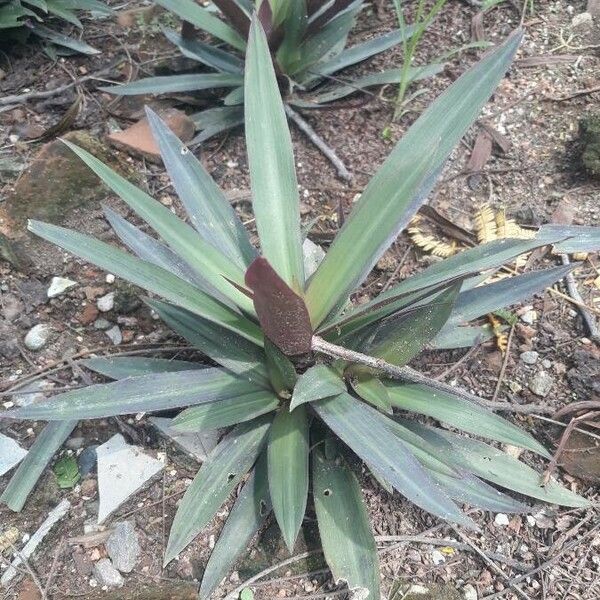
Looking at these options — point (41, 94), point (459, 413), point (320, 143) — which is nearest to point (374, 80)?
point (320, 143)

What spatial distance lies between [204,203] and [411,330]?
1.88ft

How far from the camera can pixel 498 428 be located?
1393 mm

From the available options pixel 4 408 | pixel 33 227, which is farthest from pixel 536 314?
pixel 4 408

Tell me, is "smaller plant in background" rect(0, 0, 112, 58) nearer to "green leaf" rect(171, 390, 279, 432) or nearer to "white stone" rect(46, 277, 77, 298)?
"white stone" rect(46, 277, 77, 298)

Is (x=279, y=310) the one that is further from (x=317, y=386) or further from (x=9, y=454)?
(x=9, y=454)

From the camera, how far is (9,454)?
159 cm

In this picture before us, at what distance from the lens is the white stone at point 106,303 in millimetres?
1854

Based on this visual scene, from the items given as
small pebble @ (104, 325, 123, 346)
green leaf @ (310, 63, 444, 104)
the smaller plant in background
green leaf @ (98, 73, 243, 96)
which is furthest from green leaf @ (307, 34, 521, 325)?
the smaller plant in background

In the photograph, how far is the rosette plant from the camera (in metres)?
2.13

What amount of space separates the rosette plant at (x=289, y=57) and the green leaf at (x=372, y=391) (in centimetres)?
118

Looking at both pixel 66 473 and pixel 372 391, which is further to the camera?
pixel 66 473

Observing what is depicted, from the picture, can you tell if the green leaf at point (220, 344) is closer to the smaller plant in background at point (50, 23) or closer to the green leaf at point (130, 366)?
the green leaf at point (130, 366)

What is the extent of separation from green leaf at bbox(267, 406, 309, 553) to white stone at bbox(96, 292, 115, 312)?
71cm

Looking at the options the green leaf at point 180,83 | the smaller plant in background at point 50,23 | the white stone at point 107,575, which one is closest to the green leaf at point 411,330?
the white stone at point 107,575
